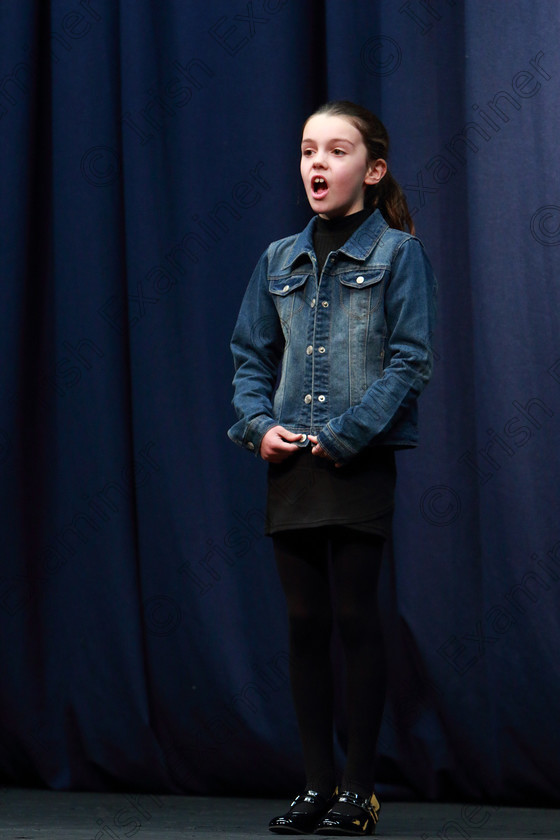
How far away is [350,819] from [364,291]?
31.6 inches

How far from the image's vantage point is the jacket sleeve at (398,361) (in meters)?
1.53

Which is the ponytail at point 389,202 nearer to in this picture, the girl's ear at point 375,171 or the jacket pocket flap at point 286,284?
the girl's ear at point 375,171

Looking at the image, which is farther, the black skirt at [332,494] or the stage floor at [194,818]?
the stage floor at [194,818]

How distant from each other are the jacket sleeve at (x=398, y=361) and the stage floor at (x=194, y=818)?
0.61m

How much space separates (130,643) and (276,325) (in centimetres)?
91

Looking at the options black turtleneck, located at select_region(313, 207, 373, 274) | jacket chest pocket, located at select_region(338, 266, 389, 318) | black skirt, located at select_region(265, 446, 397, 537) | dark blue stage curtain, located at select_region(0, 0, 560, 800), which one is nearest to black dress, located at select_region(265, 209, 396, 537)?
black skirt, located at select_region(265, 446, 397, 537)

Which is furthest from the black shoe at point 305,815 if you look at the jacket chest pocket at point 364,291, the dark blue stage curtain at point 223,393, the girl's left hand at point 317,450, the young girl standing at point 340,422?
the jacket chest pocket at point 364,291

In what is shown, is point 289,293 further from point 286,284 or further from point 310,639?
point 310,639

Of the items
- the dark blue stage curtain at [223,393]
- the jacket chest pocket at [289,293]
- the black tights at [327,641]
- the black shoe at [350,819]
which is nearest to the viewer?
the black shoe at [350,819]

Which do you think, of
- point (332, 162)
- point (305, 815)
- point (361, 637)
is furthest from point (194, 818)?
point (332, 162)

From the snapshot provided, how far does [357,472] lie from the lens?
5.19 feet

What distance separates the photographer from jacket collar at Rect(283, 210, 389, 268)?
164cm

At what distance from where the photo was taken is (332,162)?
5.38ft

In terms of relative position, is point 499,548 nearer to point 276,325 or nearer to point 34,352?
point 276,325
